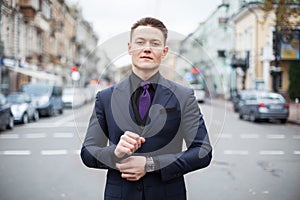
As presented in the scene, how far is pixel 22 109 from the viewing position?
14047 mm

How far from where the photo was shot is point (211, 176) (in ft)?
18.7

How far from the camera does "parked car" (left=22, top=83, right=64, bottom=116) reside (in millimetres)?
17269

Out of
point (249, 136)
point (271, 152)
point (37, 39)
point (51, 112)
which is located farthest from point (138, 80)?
point (51, 112)

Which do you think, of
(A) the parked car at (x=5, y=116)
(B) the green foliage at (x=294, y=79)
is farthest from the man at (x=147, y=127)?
(A) the parked car at (x=5, y=116)

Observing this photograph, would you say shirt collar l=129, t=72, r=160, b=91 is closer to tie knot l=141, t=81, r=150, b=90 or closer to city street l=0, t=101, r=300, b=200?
tie knot l=141, t=81, r=150, b=90

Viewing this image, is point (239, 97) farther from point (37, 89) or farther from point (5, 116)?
point (5, 116)

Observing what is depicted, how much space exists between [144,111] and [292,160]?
16.2 ft

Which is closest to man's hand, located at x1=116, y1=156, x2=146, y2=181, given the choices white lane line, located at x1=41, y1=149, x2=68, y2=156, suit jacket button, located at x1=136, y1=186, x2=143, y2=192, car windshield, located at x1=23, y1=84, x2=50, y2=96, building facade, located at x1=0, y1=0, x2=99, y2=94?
suit jacket button, located at x1=136, y1=186, x2=143, y2=192

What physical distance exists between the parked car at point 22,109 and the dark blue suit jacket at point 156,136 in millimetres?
12770

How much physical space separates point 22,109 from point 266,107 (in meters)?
9.21

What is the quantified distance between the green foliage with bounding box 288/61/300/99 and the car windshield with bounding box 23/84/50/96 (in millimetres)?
11389

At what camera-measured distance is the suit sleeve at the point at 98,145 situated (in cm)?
166

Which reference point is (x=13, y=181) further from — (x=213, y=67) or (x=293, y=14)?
(x=293, y=14)

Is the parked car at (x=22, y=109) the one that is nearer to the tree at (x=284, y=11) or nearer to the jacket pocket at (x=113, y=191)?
the tree at (x=284, y=11)
